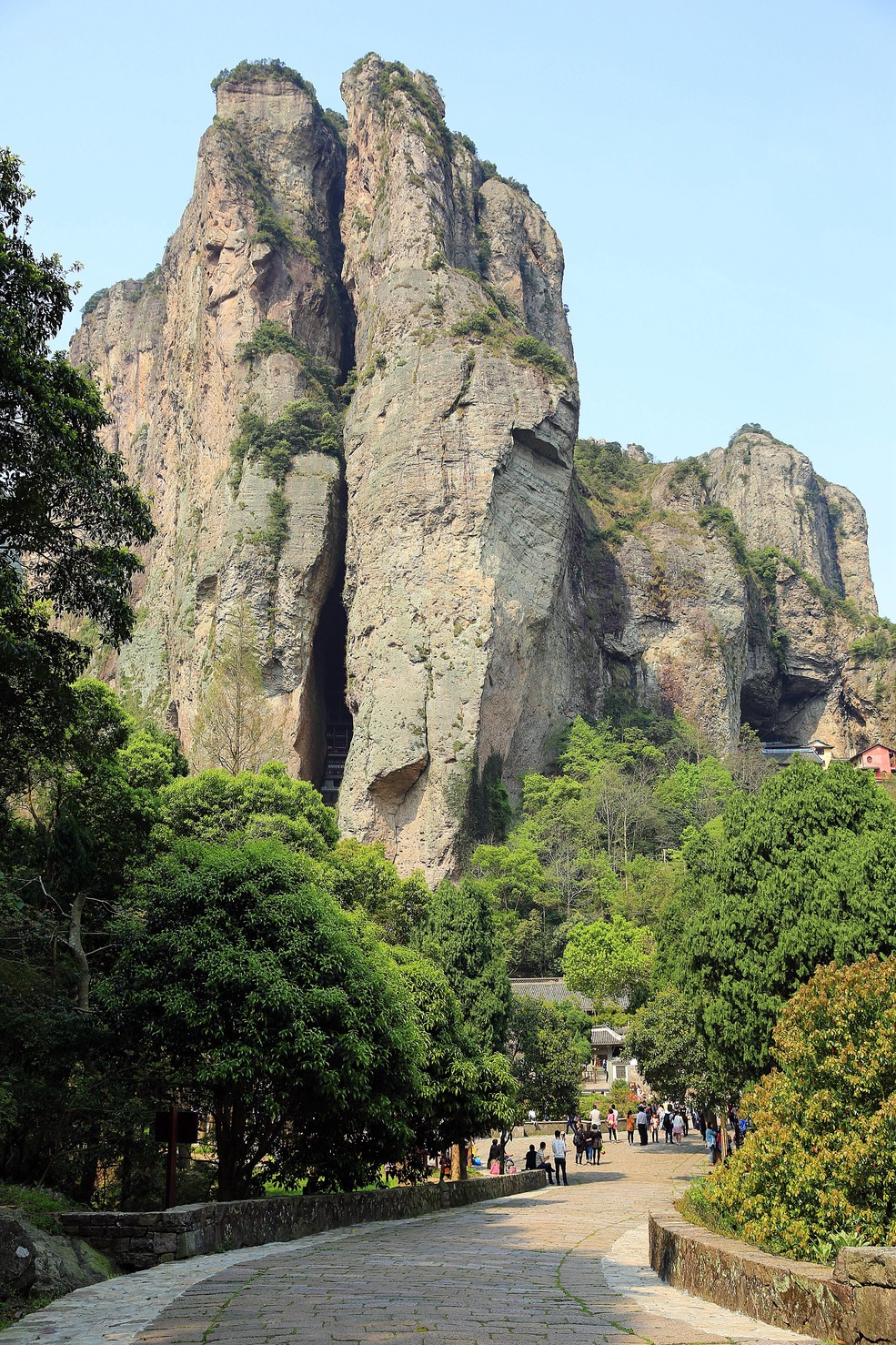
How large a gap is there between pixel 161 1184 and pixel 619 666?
201 ft

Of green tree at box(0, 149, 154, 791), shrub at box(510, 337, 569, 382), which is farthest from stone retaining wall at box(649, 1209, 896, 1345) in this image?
shrub at box(510, 337, 569, 382)

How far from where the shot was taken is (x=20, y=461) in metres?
13.5

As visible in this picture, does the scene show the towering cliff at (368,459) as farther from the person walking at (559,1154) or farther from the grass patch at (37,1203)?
the grass patch at (37,1203)

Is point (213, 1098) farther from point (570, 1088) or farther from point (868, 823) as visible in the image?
point (570, 1088)

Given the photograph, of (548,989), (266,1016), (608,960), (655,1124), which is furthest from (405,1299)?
(548,989)

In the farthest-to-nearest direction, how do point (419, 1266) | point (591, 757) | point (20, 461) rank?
point (591, 757)
point (20, 461)
point (419, 1266)

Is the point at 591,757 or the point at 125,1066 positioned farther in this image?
the point at 591,757

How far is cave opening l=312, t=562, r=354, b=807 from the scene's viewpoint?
217 feet

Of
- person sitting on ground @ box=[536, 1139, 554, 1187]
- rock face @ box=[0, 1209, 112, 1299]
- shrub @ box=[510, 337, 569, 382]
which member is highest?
shrub @ box=[510, 337, 569, 382]

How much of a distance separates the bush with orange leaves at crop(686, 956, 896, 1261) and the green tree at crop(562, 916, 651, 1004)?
31671 millimetres

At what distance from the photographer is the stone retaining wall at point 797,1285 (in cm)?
632

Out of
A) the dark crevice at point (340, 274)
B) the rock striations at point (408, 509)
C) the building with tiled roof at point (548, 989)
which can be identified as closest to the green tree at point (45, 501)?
the building with tiled roof at point (548, 989)

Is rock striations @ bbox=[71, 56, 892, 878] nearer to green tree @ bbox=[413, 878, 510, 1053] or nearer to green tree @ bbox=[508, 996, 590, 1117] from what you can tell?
green tree @ bbox=[508, 996, 590, 1117]

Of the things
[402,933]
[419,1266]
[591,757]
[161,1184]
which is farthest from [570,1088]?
[591,757]
